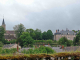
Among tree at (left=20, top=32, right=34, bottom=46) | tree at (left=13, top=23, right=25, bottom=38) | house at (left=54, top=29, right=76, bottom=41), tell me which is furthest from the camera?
house at (left=54, top=29, right=76, bottom=41)

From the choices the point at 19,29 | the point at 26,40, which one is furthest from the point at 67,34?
the point at 26,40

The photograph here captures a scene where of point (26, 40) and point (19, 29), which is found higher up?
point (19, 29)

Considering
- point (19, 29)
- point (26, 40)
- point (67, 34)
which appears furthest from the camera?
point (67, 34)

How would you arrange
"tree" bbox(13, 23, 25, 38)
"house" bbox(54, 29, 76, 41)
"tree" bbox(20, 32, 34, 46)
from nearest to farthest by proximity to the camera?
"tree" bbox(20, 32, 34, 46)
"tree" bbox(13, 23, 25, 38)
"house" bbox(54, 29, 76, 41)

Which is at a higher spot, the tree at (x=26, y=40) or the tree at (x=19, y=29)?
the tree at (x=19, y=29)

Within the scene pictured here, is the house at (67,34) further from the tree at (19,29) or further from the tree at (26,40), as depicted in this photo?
the tree at (26,40)

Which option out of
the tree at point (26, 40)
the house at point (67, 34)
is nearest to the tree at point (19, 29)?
the tree at point (26, 40)

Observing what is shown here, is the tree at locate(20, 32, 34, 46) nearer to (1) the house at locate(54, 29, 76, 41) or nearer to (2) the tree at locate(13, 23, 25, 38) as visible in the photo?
(2) the tree at locate(13, 23, 25, 38)

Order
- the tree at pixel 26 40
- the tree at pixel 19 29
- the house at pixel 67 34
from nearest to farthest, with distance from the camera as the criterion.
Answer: the tree at pixel 26 40, the tree at pixel 19 29, the house at pixel 67 34

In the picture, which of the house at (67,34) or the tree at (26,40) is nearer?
the tree at (26,40)

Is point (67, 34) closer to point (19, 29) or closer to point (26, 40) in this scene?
point (19, 29)

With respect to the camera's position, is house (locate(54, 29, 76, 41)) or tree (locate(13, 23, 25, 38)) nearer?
tree (locate(13, 23, 25, 38))

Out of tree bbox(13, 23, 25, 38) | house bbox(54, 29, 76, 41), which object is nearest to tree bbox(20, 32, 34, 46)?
tree bbox(13, 23, 25, 38)

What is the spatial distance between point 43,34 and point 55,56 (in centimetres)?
10549
